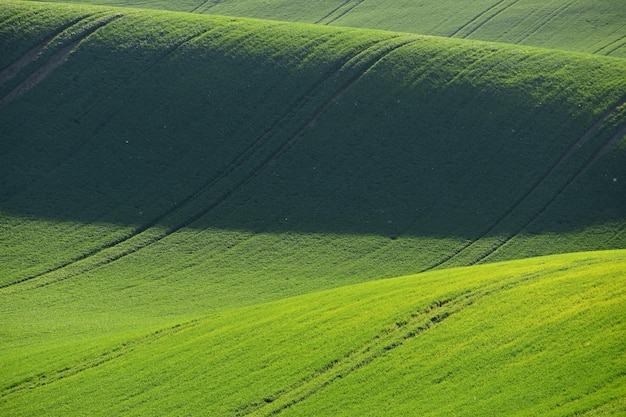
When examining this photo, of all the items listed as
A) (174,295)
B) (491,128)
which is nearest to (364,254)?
(174,295)

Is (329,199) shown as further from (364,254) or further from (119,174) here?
(119,174)

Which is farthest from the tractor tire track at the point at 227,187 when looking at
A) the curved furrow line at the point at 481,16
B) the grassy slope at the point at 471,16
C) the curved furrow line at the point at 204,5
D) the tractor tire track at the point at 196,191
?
the curved furrow line at the point at 204,5

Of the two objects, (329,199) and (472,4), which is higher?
(472,4)

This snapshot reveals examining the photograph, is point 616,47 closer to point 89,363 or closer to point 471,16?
point 471,16

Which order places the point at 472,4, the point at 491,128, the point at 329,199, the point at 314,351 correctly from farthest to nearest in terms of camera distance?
the point at 472,4
the point at 491,128
the point at 329,199
the point at 314,351

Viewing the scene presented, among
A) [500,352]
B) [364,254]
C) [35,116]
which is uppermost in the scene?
[35,116]

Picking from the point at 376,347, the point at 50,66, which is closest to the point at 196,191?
the point at 50,66

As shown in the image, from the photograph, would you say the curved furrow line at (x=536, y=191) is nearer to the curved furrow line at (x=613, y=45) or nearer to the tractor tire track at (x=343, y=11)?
the curved furrow line at (x=613, y=45)
